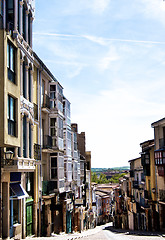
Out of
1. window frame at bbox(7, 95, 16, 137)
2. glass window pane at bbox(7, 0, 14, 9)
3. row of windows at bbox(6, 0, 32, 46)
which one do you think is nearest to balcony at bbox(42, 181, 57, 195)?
window frame at bbox(7, 95, 16, 137)

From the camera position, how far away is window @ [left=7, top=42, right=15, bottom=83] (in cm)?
1477

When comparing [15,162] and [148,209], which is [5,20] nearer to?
[15,162]

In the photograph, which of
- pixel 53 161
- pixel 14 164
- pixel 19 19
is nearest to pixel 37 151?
pixel 53 161

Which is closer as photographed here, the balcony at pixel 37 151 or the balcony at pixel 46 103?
the balcony at pixel 37 151

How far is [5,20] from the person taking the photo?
1429 cm

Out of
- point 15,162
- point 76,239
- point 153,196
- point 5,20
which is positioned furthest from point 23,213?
point 153,196

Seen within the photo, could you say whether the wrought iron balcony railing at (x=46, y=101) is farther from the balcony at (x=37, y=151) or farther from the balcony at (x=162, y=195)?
the balcony at (x=162, y=195)

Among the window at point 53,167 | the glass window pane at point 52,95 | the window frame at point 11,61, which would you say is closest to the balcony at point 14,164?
the window frame at point 11,61

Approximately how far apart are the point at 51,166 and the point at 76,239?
565 cm

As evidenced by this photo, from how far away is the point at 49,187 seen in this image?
25.0 metres

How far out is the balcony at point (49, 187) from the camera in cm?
2416

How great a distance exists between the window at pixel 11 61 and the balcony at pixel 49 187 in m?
11.0

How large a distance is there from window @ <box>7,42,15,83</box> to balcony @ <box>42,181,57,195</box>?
10999 millimetres

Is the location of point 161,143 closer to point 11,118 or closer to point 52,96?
point 52,96
